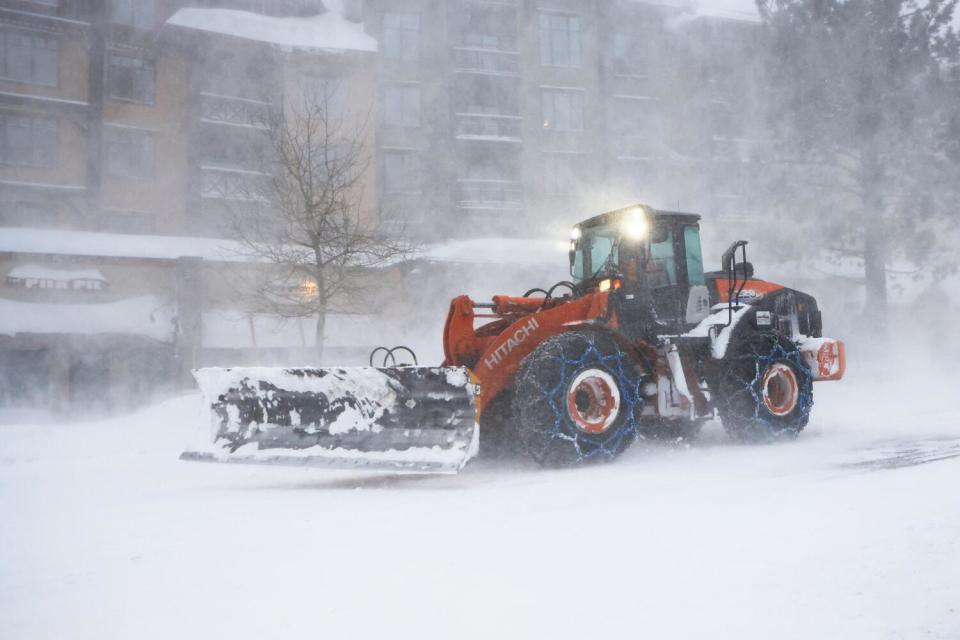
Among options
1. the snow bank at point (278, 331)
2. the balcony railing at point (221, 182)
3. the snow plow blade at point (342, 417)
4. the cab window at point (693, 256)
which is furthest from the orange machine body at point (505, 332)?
the balcony railing at point (221, 182)

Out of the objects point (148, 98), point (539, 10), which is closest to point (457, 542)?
point (148, 98)

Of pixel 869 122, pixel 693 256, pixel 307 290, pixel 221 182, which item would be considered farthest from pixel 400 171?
pixel 693 256

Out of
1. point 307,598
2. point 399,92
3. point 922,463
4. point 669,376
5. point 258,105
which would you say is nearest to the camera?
point 307,598

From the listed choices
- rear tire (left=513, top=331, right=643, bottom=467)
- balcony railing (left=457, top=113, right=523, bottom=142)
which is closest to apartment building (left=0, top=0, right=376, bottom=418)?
balcony railing (left=457, top=113, right=523, bottom=142)

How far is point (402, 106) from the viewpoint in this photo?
2336cm

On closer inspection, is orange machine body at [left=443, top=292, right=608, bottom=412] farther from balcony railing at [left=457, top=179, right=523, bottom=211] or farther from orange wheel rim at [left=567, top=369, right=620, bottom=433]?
balcony railing at [left=457, top=179, right=523, bottom=211]

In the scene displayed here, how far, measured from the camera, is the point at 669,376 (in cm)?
580

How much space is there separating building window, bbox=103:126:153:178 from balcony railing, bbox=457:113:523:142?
9.62 metres

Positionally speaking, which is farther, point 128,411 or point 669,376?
point 128,411

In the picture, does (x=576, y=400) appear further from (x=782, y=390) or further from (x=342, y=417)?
(x=782, y=390)

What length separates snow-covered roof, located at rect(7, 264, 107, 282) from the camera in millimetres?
15547

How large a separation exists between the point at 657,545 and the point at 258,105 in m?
18.6

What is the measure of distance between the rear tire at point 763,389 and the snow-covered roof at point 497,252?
11.6 meters

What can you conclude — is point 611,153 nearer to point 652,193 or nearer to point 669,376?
point 652,193
